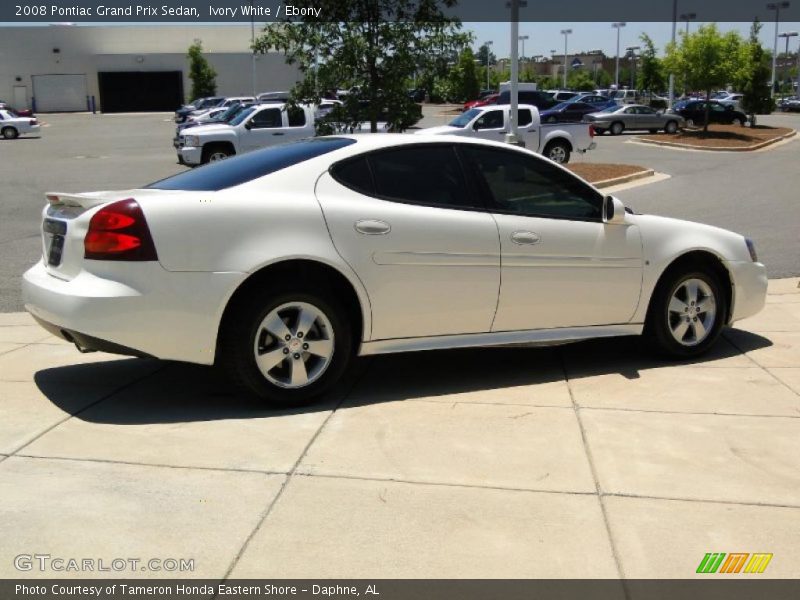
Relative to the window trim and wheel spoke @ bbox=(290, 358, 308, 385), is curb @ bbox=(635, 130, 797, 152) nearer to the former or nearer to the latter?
the window trim

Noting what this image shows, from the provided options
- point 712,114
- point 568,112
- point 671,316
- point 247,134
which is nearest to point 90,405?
point 671,316

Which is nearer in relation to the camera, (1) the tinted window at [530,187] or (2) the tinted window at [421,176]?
(2) the tinted window at [421,176]

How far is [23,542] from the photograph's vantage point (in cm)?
374

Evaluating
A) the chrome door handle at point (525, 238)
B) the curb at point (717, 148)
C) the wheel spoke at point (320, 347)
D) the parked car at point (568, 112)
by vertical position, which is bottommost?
the curb at point (717, 148)

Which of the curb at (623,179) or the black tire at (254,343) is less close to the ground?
the black tire at (254,343)

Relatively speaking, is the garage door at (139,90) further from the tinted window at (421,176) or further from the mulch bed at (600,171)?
the tinted window at (421,176)

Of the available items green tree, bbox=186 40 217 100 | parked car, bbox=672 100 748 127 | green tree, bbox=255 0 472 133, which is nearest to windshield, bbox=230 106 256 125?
green tree, bbox=255 0 472 133

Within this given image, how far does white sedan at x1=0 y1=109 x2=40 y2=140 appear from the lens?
44.2m

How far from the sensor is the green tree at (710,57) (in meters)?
35.2

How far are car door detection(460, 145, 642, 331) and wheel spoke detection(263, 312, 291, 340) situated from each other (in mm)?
1390

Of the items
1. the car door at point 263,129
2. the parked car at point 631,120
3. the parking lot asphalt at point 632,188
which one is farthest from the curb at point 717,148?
the car door at point 263,129

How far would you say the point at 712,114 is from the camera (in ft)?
149
